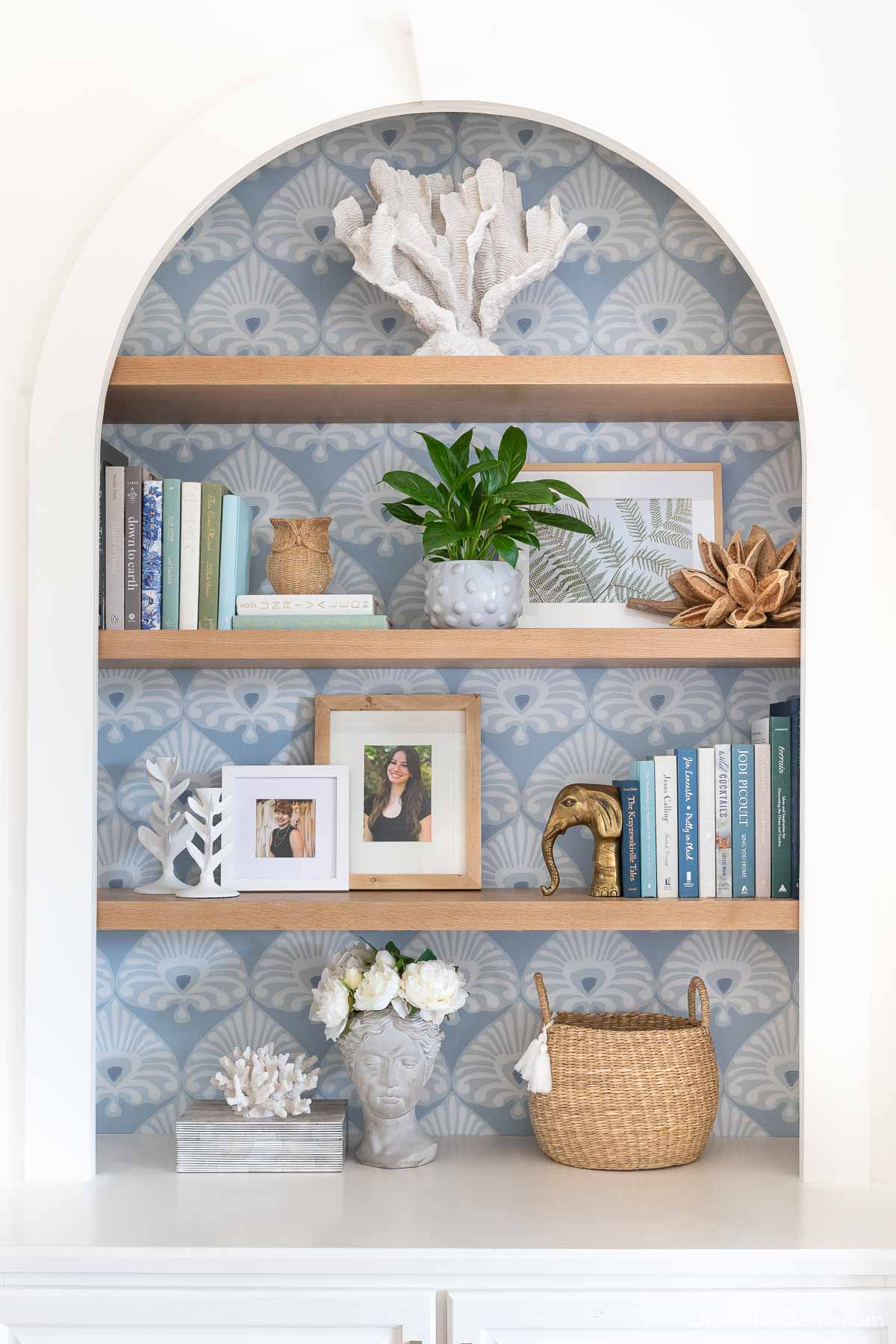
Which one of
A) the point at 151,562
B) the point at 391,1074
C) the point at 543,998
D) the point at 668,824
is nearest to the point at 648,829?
the point at 668,824

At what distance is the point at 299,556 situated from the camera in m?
1.82

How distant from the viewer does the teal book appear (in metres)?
1.79

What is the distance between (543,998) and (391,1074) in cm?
26

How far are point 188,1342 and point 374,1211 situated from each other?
28 centimetres

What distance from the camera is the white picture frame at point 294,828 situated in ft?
6.18

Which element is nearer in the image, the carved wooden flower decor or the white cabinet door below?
the white cabinet door below

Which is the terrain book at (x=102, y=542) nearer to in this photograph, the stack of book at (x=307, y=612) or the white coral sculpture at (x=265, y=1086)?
the stack of book at (x=307, y=612)

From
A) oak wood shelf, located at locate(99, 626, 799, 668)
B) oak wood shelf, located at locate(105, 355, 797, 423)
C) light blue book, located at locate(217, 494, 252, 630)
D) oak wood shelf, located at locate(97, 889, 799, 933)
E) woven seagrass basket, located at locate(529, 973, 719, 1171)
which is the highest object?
oak wood shelf, located at locate(105, 355, 797, 423)

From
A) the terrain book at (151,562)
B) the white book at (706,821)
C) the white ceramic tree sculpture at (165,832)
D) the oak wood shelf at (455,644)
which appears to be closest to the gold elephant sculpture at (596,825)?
the white book at (706,821)

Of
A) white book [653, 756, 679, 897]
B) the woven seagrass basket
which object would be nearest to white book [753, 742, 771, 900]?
white book [653, 756, 679, 897]

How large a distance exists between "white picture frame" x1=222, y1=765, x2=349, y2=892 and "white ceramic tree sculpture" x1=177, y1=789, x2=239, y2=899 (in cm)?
4

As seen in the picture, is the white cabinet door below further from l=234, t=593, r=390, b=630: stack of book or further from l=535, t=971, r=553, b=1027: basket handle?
l=234, t=593, r=390, b=630: stack of book

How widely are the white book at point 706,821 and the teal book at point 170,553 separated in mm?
835

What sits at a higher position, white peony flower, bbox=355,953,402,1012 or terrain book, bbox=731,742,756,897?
terrain book, bbox=731,742,756,897
